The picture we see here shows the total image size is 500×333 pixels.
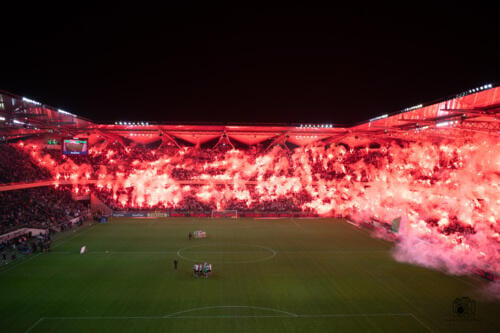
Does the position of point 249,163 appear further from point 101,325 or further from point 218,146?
point 101,325

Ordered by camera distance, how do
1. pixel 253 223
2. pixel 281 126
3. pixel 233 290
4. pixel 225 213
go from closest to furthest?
1. pixel 233 290
2. pixel 253 223
3. pixel 225 213
4. pixel 281 126

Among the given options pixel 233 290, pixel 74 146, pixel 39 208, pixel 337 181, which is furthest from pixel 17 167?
pixel 337 181

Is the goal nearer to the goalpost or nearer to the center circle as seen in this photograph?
the goalpost

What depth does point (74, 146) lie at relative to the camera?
127 feet

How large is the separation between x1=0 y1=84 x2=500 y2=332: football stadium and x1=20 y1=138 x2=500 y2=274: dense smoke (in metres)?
0.20

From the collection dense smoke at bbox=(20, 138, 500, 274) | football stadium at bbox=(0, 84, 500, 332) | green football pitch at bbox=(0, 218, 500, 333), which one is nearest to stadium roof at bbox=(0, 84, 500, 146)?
football stadium at bbox=(0, 84, 500, 332)

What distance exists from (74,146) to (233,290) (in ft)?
92.4

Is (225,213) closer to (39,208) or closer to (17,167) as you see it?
(39,208)

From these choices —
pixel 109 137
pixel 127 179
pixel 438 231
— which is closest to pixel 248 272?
pixel 438 231

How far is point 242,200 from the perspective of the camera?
50781mm

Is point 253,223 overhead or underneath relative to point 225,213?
underneath

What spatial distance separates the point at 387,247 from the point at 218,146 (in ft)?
111

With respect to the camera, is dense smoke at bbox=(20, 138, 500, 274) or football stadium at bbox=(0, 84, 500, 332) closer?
football stadium at bbox=(0, 84, 500, 332)

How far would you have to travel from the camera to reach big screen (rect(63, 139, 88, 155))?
38.5 metres
